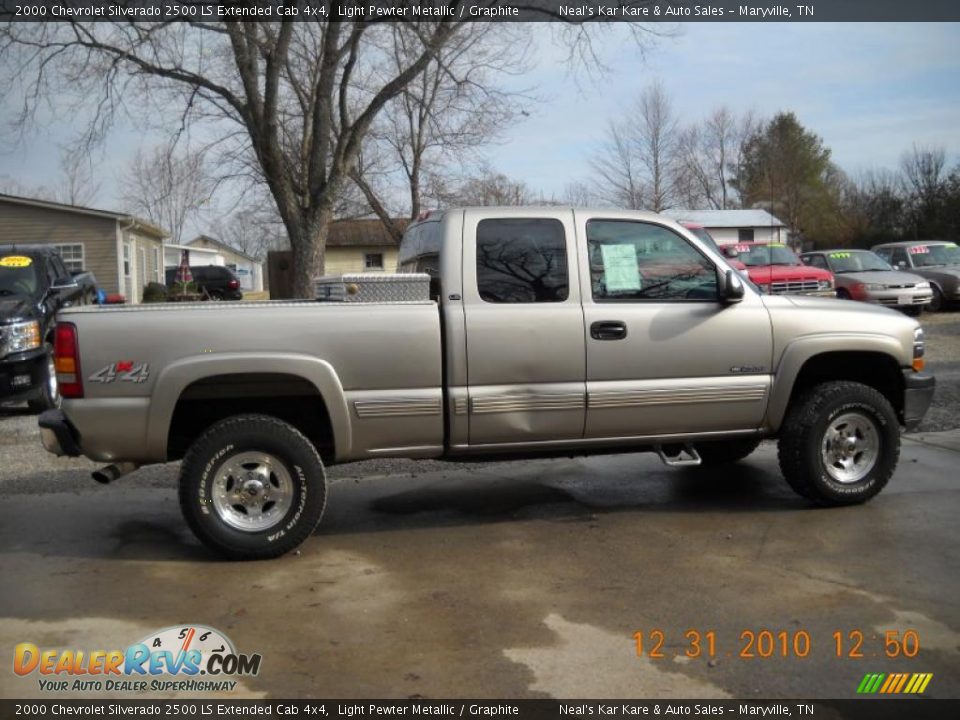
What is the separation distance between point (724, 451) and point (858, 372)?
133cm

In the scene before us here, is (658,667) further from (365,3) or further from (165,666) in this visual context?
(365,3)

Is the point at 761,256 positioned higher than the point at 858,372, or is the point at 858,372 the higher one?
the point at 761,256

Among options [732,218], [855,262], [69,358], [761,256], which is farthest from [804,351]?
[732,218]

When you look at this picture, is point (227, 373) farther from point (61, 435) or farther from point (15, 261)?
point (15, 261)

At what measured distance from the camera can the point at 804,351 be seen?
5867 mm

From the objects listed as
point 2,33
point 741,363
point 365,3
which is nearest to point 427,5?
point 365,3

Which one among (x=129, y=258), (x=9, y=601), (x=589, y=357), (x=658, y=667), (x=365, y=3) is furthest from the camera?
(x=129, y=258)

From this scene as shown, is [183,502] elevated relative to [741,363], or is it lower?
lower

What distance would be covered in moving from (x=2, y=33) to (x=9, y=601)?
15804 mm

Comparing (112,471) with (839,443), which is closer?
(112,471)

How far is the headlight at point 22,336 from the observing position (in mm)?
9672

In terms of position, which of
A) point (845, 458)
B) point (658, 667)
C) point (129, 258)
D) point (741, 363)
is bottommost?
point (658, 667)

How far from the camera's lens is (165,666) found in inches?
156

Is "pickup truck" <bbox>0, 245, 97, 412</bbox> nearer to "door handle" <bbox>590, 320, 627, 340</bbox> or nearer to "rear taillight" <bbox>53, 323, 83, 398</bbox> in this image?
"rear taillight" <bbox>53, 323, 83, 398</bbox>
